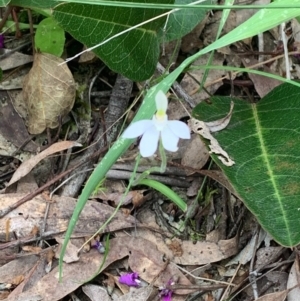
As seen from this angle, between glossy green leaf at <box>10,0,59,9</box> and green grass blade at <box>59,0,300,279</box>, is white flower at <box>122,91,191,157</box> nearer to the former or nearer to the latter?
green grass blade at <box>59,0,300,279</box>

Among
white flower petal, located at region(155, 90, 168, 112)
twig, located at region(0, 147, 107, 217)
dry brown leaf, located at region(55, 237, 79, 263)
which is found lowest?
dry brown leaf, located at region(55, 237, 79, 263)

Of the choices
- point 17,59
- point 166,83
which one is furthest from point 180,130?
point 17,59

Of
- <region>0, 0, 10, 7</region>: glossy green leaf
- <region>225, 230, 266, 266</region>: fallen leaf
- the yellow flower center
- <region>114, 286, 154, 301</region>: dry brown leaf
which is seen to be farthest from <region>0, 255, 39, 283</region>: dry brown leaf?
the yellow flower center

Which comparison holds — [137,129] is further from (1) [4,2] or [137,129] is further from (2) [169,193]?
(1) [4,2]

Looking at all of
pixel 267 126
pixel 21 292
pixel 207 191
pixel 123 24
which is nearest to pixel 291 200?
pixel 267 126

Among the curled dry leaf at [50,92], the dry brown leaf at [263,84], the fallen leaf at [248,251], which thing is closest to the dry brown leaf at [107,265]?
the fallen leaf at [248,251]

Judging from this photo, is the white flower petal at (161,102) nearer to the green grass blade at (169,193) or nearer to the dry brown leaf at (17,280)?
the green grass blade at (169,193)
